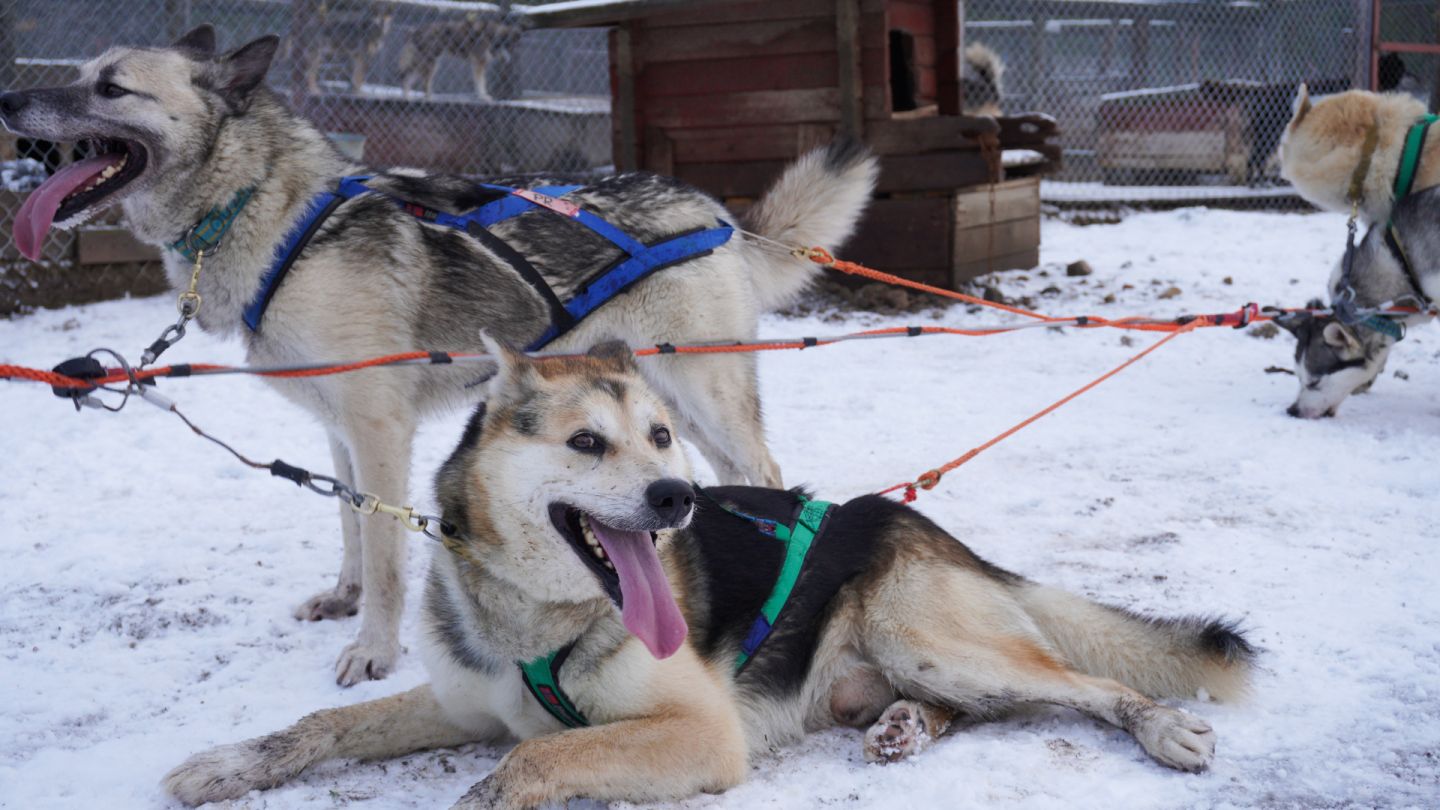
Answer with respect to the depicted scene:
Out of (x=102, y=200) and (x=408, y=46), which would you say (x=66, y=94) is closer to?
(x=102, y=200)

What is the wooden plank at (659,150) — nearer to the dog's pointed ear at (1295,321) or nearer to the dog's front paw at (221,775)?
the dog's pointed ear at (1295,321)

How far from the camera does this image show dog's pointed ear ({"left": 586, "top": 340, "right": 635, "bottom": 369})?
7.97 feet

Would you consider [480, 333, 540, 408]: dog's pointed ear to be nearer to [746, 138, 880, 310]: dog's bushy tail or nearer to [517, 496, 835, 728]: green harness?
[517, 496, 835, 728]: green harness

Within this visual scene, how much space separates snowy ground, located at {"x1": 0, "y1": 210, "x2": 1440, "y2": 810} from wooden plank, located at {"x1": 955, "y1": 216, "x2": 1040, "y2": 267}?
60 cm

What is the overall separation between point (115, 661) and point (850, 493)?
242 cm

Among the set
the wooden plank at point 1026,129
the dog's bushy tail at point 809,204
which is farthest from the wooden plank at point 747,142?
the dog's bushy tail at point 809,204

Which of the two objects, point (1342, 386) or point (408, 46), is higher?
point (408, 46)

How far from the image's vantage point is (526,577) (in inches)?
83.0

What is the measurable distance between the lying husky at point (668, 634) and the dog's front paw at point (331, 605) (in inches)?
39.6

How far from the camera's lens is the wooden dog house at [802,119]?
23.2ft

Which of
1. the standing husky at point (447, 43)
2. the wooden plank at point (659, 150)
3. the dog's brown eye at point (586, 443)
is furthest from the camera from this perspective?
the standing husky at point (447, 43)

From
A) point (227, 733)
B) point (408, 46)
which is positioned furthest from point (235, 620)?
point (408, 46)

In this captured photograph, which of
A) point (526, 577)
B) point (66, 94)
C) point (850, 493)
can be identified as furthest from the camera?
point (850, 493)

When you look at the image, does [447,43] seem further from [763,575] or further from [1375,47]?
[1375,47]
